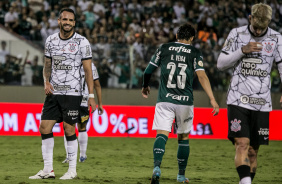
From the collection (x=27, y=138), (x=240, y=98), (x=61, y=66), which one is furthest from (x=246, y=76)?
(x=27, y=138)

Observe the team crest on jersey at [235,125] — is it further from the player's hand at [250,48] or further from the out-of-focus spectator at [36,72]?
the out-of-focus spectator at [36,72]

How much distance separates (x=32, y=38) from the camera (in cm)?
1880

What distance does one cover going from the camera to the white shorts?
784 centimetres

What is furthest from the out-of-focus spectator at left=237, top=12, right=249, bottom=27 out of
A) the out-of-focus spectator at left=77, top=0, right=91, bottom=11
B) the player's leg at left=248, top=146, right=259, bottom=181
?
the player's leg at left=248, top=146, right=259, bottom=181

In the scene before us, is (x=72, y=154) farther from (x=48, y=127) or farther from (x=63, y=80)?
(x=63, y=80)

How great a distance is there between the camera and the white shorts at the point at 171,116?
784cm

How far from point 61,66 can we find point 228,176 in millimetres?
3189

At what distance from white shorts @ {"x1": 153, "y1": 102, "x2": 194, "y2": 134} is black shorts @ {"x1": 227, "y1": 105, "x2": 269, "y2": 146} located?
4.22 feet

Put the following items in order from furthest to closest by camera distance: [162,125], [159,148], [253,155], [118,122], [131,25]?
[131,25] < [118,122] < [162,125] < [159,148] < [253,155]

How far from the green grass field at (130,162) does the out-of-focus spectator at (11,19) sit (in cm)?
570

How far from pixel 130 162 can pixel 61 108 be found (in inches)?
122

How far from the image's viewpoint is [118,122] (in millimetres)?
16078

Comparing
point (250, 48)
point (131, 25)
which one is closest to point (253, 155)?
point (250, 48)

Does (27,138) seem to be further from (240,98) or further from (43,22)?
(240,98)
